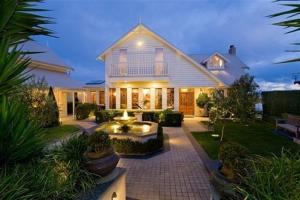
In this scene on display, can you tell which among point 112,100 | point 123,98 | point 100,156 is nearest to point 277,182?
point 100,156

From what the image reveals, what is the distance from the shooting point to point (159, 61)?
20594mm

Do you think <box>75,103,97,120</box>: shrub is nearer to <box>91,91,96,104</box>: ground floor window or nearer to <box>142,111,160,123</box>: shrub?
<box>142,111,160,123</box>: shrub

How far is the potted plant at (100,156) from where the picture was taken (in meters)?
4.00

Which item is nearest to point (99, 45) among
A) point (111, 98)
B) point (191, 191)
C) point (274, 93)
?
point (111, 98)

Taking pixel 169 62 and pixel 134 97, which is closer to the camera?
pixel 169 62

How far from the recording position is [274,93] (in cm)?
1814

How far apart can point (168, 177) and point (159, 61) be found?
15342 mm

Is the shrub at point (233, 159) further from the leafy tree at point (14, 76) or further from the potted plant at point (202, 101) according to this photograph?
the potted plant at point (202, 101)

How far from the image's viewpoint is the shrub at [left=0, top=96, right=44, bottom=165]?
7.56 feet

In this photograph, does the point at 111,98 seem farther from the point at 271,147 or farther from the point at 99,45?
the point at 99,45

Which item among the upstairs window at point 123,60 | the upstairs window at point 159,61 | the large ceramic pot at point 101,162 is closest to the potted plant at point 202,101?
the upstairs window at point 159,61

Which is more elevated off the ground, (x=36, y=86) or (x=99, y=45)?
(x=99, y=45)

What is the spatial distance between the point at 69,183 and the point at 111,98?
18.9 metres

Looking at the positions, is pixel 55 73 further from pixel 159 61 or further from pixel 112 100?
pixel 159 61
